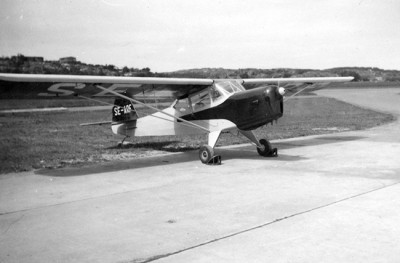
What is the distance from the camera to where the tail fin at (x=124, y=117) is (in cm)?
1338

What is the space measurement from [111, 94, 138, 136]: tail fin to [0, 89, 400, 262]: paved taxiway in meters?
3.10

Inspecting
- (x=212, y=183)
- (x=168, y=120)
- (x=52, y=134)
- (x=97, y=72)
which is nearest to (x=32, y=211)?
(x=212, y=183)

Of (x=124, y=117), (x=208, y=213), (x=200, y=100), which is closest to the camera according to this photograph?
(x=208, y=213)

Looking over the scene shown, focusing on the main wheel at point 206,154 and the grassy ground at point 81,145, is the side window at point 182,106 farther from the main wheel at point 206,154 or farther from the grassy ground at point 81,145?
the main wheel at point 206,154

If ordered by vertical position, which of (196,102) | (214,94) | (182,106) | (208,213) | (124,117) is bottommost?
(208,213)

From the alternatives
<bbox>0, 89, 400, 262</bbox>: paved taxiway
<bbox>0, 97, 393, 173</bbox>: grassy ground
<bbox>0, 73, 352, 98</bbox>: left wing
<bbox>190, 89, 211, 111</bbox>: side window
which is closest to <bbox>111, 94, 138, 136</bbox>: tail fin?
<bbox>0, 97, 393, 173</bbox>: grassy ground

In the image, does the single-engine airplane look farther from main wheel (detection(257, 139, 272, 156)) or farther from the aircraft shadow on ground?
the aircraft shadow on ground

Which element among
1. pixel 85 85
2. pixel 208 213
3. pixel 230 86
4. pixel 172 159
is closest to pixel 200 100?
pixel 230 86

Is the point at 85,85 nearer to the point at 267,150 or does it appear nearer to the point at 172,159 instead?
the point at 172,159

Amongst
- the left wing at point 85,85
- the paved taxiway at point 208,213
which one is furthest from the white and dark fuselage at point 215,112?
the paved taxiway at point 208,213

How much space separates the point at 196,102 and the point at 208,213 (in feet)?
20.6

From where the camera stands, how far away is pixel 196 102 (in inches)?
467

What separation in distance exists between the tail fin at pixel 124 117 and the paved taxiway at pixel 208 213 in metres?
3.10

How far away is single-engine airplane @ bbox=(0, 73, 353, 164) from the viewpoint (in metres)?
9.87
